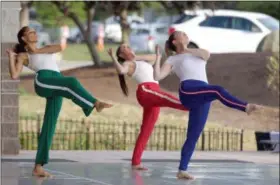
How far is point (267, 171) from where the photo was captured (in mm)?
17359

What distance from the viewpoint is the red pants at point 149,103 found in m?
15.3

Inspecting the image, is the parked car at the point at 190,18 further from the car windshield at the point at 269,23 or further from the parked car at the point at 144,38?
the parked car at the point at 144,38

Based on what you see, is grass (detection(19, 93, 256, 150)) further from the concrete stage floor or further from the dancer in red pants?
the dancer in red pants

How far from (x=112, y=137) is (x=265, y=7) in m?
28.7

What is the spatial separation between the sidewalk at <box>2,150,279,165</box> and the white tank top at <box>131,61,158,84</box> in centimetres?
254

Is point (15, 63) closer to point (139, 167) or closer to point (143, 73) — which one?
point (143, 73)

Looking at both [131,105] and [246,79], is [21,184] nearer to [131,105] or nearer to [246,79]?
[131,105]

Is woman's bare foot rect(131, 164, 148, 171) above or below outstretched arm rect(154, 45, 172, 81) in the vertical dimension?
below

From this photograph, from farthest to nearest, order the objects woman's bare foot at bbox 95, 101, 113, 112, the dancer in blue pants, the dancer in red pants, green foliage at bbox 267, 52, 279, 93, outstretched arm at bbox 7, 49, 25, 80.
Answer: green foliage at bbox 267, 52, 279, 93, the dancer in red pants, the dancer in blue pants, outstretched arm at bbox 7, 49, 25, 80, woman's bare foot at bbox 95, 101, 113, 112

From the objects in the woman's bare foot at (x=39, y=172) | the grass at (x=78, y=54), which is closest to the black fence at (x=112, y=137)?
the woman's bare foot at (x=39, y=172)

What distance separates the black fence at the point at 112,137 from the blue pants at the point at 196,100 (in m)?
8.19

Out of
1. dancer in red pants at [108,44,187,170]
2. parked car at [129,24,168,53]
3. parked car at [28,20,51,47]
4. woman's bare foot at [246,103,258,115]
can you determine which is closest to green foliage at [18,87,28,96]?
dancer in red pants at [108,44,187,170]

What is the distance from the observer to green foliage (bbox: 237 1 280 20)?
50438mm

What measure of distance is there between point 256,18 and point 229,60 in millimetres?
4220
